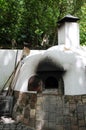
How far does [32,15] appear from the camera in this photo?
17.0 metres

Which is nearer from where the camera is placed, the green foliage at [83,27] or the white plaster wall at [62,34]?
the white plaster wall at [62,34]

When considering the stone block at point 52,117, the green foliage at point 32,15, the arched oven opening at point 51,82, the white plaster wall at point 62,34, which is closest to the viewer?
the stone block at point 52,117

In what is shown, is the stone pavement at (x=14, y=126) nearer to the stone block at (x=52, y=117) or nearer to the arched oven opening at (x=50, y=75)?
the stone block at (x=52, y=117)

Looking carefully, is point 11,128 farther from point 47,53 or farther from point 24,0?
point 24,0

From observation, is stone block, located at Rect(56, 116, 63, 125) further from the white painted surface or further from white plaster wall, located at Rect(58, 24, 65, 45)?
white plaster wall, located at Rect(58, 24, 65, 45)

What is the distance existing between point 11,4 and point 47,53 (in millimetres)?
9191

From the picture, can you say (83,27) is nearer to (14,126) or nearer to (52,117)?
(52,117)

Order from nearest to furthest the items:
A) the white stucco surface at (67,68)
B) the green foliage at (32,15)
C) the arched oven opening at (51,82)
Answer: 1. the white stucco surface at (67,68)
2. the arched oven opening at (51,82)
3. the green foliage at (32,15)

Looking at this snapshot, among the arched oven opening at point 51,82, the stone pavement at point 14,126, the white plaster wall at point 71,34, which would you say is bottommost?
the stone pavement at point 14,126

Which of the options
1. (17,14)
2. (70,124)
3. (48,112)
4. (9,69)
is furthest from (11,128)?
(17,14)

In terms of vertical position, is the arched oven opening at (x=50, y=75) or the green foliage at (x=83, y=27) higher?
the green foliage at (x=83, y=27)

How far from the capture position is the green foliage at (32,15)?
657 inches

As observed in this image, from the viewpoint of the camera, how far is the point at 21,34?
1823 centimetres

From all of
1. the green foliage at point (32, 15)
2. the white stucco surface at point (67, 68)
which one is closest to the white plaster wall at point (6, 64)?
the white stucco surface at point (67, 68)
